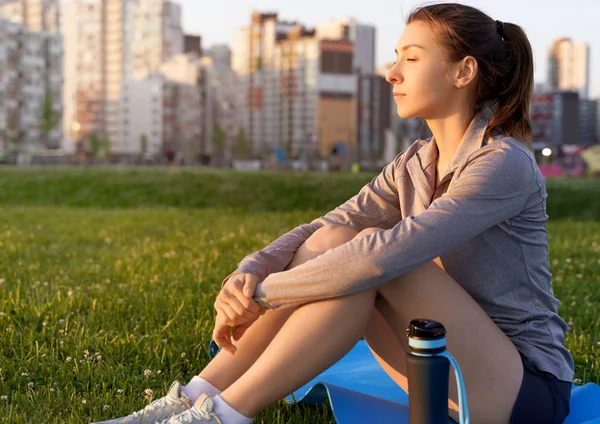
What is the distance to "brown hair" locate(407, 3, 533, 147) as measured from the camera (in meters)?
2.87

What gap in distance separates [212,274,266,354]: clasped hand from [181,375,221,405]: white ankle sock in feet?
0.47

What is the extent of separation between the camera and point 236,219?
12836mm

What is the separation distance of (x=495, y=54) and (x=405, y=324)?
1.00m

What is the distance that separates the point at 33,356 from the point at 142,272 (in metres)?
2.77

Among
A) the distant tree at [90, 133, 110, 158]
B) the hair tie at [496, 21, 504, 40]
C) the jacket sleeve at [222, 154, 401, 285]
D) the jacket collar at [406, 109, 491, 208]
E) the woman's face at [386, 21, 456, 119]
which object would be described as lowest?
the distant tree at [90, 133, 110, 158]

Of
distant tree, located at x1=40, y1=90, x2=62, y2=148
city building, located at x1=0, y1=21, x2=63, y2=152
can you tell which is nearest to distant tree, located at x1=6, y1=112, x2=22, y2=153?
city building, located at x1=0, y1=21, x2=63, y2=152

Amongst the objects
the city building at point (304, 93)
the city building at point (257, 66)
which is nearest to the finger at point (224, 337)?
the city building at point (304, 93)

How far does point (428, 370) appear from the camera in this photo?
7.25 feet

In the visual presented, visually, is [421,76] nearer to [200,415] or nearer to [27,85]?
[200,415]

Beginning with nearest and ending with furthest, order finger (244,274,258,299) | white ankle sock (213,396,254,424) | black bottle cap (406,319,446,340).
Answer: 1. black bottle cap (406,319,446,340)
2. white ankle sock (213,396,254,424)
3. finger (244,274,258,299)

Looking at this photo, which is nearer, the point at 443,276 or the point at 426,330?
the point at 426,330

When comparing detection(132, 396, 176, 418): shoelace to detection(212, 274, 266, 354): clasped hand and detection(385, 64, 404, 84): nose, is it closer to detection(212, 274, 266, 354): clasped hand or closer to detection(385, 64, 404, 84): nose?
detection(212, 274, 266, 354): clasped hand

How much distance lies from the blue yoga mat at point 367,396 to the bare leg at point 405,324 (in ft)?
1.16

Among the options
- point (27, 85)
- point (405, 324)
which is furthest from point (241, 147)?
point (405, 324)
